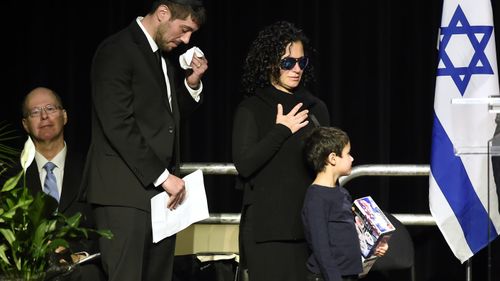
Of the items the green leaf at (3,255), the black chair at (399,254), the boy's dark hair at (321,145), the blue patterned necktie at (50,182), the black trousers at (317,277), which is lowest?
the black chair at (399,254)

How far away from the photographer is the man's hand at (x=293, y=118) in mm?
3803

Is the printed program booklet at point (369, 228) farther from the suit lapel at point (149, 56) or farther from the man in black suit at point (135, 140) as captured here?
the suit lapel at point (149, 56)

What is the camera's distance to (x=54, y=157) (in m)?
4.36

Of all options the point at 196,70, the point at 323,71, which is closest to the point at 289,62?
the point at 196,70

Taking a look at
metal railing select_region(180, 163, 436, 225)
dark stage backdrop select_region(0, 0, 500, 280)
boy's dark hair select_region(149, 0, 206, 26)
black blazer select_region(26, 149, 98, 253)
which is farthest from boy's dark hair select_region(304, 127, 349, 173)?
dark stage backdrop select_region(0, 0, 500, 280)

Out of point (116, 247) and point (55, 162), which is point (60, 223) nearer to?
point (116, 247)

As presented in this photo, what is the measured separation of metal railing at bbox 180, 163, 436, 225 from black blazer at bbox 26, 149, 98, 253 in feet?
2.20

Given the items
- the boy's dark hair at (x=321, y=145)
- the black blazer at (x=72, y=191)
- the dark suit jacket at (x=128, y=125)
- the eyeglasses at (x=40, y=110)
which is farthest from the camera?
the eyeglasses at (x=40, y=110)

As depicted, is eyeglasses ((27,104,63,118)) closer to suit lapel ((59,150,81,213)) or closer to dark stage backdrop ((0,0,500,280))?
suit lapel ((59,150,81,213))

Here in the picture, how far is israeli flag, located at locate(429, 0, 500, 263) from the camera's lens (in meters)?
4.62

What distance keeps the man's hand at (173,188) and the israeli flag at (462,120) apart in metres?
1.52

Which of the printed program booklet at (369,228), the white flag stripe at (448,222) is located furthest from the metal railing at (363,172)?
the printed program booklet at (369,228)

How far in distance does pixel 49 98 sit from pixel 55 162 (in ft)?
0.92

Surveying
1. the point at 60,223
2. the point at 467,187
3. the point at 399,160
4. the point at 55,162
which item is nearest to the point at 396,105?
the point at 399,160
